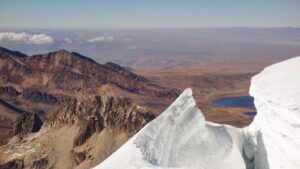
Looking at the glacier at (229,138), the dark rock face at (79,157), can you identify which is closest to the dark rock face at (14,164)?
the dark rock face at (79,157)

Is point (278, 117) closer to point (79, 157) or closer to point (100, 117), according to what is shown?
point (79, 157)

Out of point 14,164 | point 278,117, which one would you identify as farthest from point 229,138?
point 14,164

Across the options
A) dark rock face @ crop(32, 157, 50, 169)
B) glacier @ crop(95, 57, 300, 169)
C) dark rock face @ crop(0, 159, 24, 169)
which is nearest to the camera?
glacier @ crop(95, 57, 300, 169)

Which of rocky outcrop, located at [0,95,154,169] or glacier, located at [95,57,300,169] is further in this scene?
rocky outcrop, located at [0,95,154,169]

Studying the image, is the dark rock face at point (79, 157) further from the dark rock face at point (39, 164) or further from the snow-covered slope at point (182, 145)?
the snow-covered slope at point (182, 145)

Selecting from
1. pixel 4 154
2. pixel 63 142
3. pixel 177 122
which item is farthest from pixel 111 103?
pixel 177 122

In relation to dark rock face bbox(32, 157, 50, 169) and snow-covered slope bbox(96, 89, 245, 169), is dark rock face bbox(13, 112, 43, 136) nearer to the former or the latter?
dark rock face bbox(32, 157, 50, 169)

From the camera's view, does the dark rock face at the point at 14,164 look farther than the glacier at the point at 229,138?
Yes

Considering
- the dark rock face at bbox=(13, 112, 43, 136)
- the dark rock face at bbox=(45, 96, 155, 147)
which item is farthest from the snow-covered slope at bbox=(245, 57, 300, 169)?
the dark rock face at bbox=(13, 112, 43, 136)

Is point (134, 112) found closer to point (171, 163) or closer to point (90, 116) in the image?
point (90, 116)
